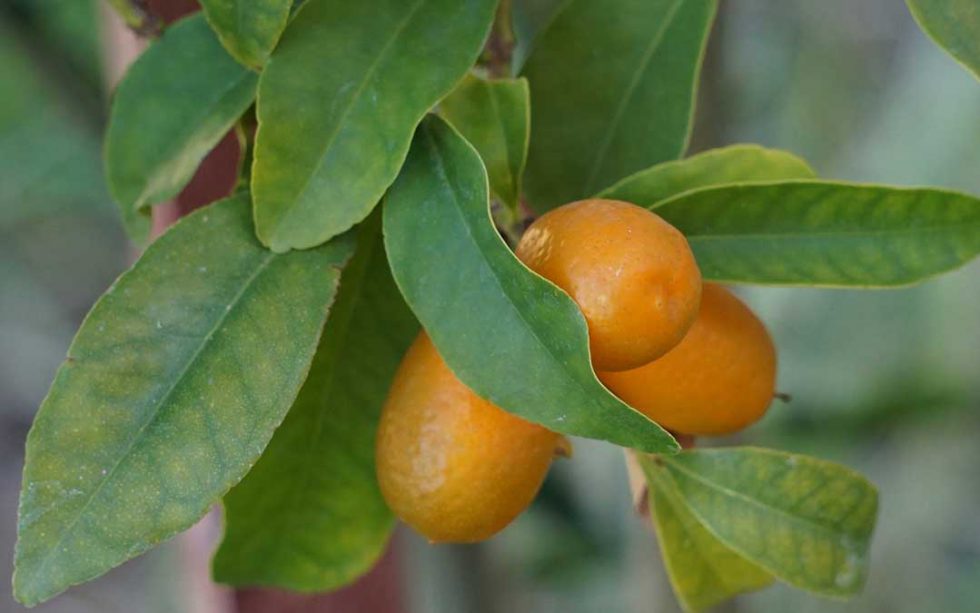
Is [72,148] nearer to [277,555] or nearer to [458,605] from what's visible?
[458,605]

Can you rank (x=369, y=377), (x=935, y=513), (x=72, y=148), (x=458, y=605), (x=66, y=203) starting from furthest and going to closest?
1. (x=66, y=203)
2. (x=72, y=148)
3. (x=935, y=513)
4. (x=458, y=605)
5. (x=369, y=377)

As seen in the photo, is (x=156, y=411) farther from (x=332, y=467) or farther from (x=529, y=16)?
(x=529, y=16)

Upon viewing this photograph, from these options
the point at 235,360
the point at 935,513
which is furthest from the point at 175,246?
the point at 935,513

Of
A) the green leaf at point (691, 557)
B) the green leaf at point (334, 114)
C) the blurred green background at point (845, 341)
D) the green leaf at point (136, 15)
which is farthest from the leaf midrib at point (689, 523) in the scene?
the blurred green background at point (845, 341)

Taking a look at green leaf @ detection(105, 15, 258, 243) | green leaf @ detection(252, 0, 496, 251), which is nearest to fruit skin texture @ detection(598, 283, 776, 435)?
green leaf @ detection(252, 0, 496, 251)

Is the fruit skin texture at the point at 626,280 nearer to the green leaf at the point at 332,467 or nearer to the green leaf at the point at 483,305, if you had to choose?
the green leaf at the point at 483,305
